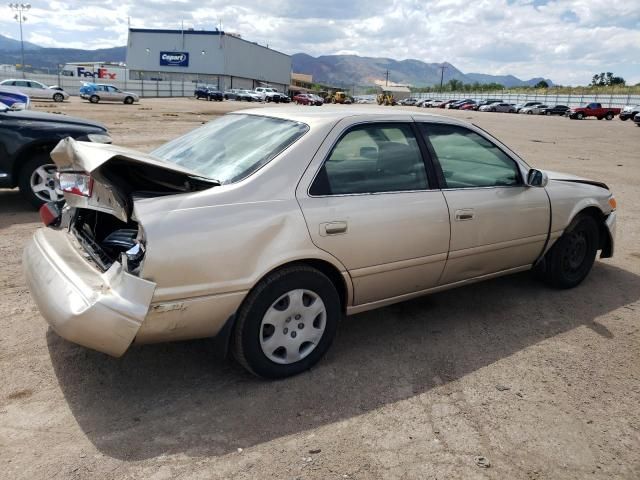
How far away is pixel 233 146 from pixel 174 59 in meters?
90.7

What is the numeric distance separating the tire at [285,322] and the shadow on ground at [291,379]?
0.13 m

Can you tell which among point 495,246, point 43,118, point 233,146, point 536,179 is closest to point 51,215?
point 233,146

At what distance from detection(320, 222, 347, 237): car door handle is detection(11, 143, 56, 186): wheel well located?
5.05 metres

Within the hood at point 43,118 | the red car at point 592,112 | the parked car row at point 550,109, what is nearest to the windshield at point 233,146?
the hood at point 43,118

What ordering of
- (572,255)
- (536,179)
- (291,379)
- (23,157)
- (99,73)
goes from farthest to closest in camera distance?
(99,73) → (23,157) → (572,255) → (536,179) → (291,379)

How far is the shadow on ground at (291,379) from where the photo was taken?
2805 mm

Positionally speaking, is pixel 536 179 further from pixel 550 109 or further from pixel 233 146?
pixel 550 109

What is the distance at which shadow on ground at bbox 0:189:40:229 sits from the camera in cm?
646

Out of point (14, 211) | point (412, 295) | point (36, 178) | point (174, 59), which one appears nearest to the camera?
point (412, 295)

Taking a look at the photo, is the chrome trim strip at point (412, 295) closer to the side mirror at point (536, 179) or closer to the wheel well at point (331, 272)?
the wheel well at point (331, 272)

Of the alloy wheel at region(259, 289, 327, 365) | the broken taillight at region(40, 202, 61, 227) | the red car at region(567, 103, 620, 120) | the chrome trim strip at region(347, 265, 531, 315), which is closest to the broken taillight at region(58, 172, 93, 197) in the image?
the broken taillight at region(40, 202, 61, 227)

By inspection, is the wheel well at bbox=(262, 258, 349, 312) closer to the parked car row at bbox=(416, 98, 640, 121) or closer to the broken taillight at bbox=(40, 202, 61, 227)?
the broken taillight at bbox=(40, 202, 61, 227)

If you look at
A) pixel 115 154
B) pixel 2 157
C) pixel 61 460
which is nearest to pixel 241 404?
pixel 61 460

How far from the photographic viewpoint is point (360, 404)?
3.10 meters
